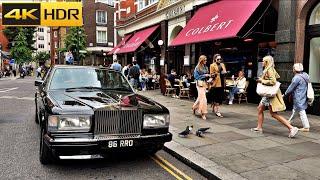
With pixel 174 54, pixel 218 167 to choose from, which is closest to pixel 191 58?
pixel 174 54

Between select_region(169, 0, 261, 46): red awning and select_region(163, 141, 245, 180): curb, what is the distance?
6065 millimetres

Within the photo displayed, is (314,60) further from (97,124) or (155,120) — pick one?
(97,124)

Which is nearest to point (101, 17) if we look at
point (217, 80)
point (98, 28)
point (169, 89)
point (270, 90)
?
point (98, 28)

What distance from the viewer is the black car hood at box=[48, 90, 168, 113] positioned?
5223 millimetres

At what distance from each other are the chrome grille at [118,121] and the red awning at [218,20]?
7075mm

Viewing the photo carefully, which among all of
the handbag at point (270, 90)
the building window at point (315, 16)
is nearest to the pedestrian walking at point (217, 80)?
the handbag at point (270, 90)

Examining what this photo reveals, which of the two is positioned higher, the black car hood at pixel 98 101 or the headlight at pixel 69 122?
the black car hood at pixel 98 101

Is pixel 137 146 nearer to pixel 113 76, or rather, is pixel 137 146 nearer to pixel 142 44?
pixel 113 76

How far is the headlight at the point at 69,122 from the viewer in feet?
16.5

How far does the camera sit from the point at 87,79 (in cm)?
680

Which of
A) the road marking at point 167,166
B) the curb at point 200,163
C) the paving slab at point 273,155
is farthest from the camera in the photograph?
the paving slab at point 273,155

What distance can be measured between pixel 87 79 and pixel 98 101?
1.43 metres

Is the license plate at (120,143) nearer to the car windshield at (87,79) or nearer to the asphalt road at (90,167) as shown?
the asphalt road at (90,167)

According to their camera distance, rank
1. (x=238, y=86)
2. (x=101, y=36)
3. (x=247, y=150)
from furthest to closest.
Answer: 1. (x=101, y=36)
2. (x=238, y=86)
3. (x=247, y=150)
